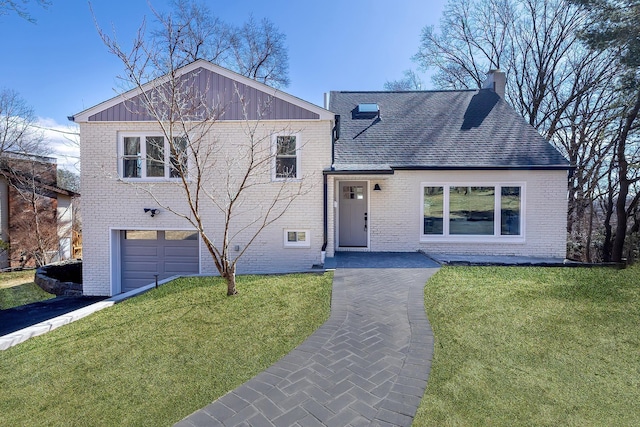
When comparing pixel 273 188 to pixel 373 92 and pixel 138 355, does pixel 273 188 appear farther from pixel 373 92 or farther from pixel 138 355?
pixel 373 92

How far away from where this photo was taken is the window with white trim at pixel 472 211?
35.2ft

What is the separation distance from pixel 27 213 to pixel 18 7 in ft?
50.7

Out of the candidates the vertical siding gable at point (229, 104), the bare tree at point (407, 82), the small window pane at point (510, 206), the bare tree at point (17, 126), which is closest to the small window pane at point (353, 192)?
the vertical siding gable at point (229, 104)

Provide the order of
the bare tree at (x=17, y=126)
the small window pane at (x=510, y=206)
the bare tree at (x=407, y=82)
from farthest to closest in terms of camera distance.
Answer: the bare tree at (x=407, y=82) → the bare tree at (x=17, y=126) → the small window pane at (x=510, y=206)

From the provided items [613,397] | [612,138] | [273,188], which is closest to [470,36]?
[612,138]

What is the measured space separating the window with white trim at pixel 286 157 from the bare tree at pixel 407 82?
18.1m

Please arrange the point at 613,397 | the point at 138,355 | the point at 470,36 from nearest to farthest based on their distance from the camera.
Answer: the point at 613,397
the point at 138,355
the point at 470,36

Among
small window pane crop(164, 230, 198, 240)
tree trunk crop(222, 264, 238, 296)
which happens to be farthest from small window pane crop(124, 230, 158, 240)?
tree trunk crop(222, 264, 238, 296)

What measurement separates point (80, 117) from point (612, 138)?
22.9 metres

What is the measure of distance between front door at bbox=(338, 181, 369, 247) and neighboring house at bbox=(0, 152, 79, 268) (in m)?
16.2

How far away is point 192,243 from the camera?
10391 millimetres

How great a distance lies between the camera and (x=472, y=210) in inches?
426

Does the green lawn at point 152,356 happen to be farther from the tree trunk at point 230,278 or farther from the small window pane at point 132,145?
the small window pane at point 132,145

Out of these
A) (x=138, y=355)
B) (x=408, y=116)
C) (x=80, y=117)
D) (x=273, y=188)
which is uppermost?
(x=408, y=116)
